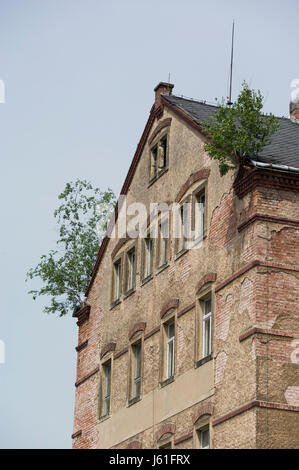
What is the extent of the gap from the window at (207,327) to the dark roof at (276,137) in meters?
4.13

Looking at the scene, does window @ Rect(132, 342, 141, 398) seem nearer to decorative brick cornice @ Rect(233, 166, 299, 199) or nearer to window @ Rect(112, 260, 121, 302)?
window @ Rect(112, 260, 121, 302)

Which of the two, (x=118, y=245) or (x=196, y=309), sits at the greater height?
(x=118, y=245)

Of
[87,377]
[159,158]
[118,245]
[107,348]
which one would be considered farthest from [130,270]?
[87,377]

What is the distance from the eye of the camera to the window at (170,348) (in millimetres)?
31344

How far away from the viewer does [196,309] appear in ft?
97.9

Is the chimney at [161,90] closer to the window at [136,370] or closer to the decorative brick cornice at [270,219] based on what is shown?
the window at [136,370]

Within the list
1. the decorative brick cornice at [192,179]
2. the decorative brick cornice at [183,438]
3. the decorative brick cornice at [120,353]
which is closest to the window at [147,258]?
the decorative brick cornice at [120,353]

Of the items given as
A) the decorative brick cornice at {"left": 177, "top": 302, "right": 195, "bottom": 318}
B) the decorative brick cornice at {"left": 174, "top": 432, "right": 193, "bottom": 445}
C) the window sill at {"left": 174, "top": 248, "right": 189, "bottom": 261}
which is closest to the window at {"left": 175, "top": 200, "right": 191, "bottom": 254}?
the window sill at {"left": 174, "top": 248, "right": 189, "bottom": 261}

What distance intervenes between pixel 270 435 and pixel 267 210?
18.3 ft

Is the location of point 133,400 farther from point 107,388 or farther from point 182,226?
point 182,226

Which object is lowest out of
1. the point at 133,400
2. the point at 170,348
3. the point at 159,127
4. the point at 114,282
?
the point at 133,400

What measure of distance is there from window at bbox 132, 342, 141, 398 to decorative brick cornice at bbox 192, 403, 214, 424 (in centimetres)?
466

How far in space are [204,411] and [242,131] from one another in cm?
714
